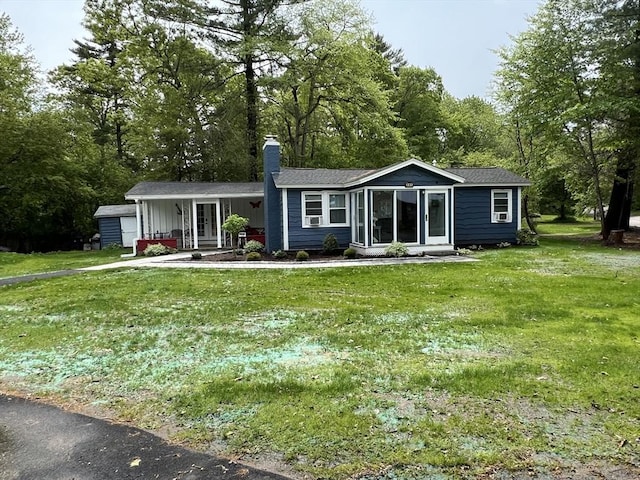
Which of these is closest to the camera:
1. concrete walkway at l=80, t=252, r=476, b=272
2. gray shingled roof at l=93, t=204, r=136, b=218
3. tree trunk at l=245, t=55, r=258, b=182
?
concrete walkway at l=80, t=252, r=476, b=272

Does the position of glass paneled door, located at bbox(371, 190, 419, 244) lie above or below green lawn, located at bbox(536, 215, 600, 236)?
above

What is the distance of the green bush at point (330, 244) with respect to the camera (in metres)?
14.7

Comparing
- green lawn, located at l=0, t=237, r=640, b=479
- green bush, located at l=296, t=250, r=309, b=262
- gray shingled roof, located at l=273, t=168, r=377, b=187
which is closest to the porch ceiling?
gray shingled roof, located at l=273, t=168, r=377, b=187

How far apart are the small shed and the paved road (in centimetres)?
1799

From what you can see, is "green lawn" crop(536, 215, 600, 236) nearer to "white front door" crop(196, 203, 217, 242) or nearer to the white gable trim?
the white gable trim

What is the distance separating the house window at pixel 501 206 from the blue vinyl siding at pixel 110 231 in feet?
53.0

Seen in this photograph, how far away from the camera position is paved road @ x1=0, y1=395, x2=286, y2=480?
2830 mm

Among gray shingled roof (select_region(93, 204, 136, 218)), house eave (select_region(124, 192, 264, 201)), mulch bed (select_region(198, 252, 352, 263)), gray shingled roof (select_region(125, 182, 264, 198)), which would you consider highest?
gray shingled roof (select_region(125, 182, 264, 198))

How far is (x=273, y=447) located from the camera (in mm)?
3072

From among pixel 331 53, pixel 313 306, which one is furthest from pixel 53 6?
pixel 313 306

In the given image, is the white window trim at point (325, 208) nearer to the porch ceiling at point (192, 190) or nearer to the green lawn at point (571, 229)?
the porch ceiling at point (192, 190)

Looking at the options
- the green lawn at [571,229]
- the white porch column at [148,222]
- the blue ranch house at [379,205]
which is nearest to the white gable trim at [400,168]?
the blue ranch house at [379,205]

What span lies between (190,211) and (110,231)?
15.9 feet

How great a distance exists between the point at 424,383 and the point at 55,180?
869 inches
